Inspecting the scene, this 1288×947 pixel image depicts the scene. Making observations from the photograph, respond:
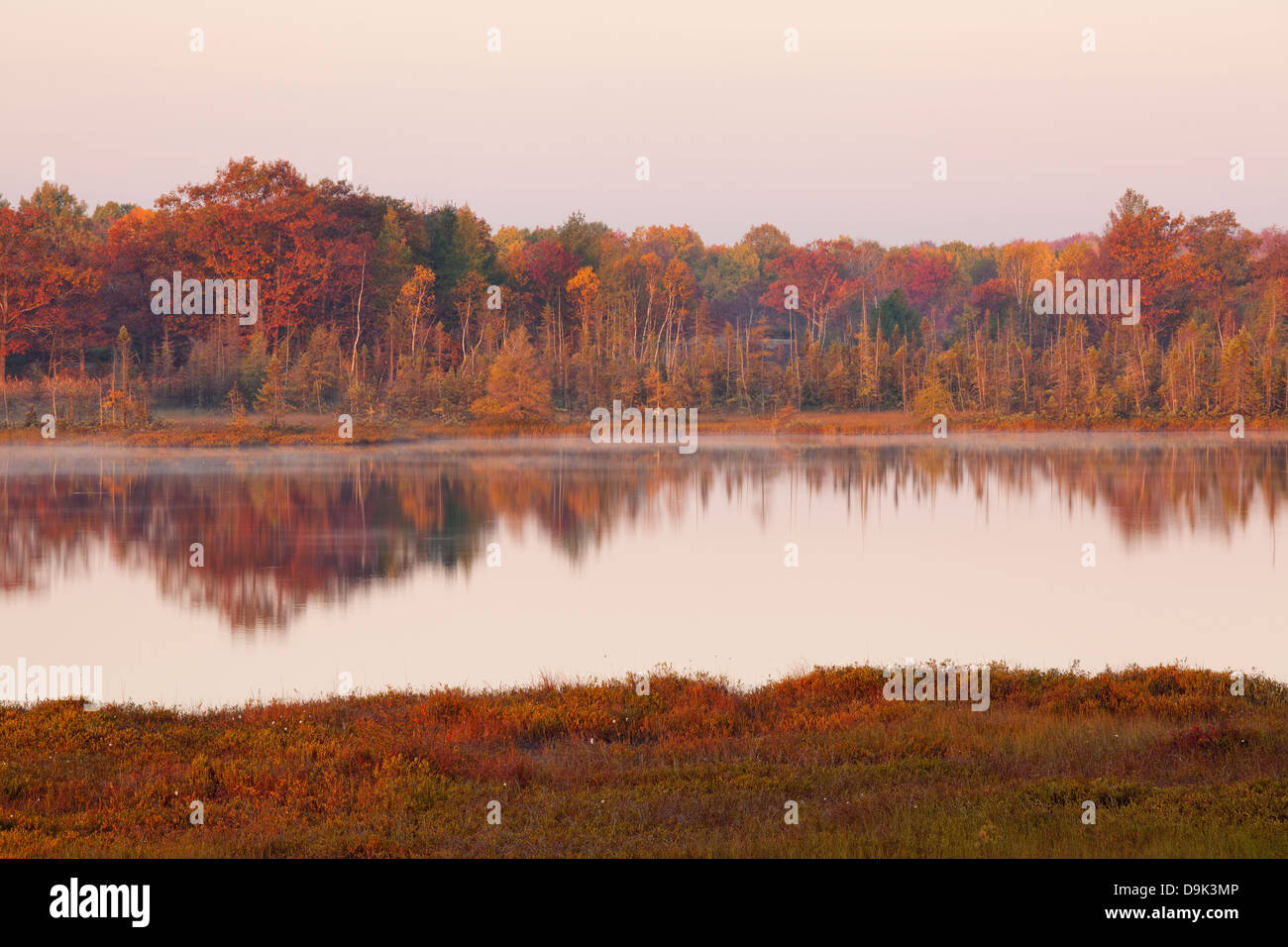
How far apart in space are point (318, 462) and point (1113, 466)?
2822 centimetres

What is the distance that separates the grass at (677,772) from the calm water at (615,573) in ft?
8.68

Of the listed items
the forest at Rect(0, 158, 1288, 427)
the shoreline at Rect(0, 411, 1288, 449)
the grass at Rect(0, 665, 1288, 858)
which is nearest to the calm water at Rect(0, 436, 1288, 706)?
the grass at Rect(0, 665, 1288, 858)

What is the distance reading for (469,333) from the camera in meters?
77.6

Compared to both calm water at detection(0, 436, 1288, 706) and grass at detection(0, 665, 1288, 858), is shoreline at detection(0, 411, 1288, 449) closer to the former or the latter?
calm water at detection(0, 436, 1288, 706)

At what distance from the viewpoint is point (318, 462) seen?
155ft

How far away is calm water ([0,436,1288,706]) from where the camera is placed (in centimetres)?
1623

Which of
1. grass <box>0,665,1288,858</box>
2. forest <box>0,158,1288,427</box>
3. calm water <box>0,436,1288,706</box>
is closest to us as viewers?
grass <box>0,665,1288,858</box>

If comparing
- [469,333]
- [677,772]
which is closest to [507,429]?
[469,333]

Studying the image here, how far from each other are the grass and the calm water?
2.65m

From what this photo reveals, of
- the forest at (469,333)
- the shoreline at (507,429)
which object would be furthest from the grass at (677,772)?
the forest at (469,333)

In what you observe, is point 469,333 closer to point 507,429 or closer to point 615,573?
point 507,429

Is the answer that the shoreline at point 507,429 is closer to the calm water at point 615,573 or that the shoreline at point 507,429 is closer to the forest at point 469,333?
the forest at point 469,333

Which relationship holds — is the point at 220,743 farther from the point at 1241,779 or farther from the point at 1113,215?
the point at 1113,215
